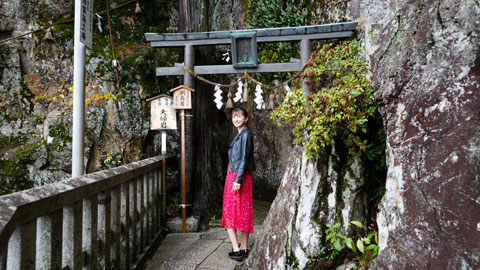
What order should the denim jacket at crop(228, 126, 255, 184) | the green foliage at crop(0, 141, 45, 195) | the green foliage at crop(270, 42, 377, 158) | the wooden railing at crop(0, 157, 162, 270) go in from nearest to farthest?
the wooden railing at crop(0, 157, 162, 270)
the green foliage at crop(270, 42, 377, 158)
the denim jacket at crop(228, 126, 255, 184)
the green foliage at crop(0, 141, 45, 195)

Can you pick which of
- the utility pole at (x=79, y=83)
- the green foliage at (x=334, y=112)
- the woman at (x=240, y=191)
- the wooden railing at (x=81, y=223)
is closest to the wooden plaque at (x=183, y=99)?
the wooden railing at (x=81, y=223)

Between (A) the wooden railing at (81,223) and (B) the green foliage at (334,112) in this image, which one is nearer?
(A) the wooden railing at (81,223)

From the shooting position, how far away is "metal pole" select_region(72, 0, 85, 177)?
3615 millimetres

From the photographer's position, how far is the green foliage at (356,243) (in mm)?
2664

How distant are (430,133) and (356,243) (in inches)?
52.3

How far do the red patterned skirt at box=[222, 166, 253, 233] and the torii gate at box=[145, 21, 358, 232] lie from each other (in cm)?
168

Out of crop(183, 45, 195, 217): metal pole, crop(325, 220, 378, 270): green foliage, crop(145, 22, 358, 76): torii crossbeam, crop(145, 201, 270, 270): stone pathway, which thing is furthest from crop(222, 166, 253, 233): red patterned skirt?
crop(145, 22, 358, 76): torii crossbeam

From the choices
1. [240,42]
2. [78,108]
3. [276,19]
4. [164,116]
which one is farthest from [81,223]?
[276,19]

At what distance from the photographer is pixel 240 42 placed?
5.57 meters

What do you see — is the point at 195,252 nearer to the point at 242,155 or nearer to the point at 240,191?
the point at 240,191

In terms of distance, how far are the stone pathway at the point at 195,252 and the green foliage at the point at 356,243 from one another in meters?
1.54

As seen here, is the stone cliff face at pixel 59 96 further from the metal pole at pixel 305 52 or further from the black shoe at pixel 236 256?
the black shoe at pixel 236 256

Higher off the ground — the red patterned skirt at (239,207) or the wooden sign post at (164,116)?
the wooden sign post at (164,116)

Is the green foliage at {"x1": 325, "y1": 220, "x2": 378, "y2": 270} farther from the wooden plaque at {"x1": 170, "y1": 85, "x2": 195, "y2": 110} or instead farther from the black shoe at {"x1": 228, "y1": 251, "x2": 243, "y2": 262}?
the wooden plaque at {"x1": 170, "y1": 85, "x2": 195, "y2": 110}
